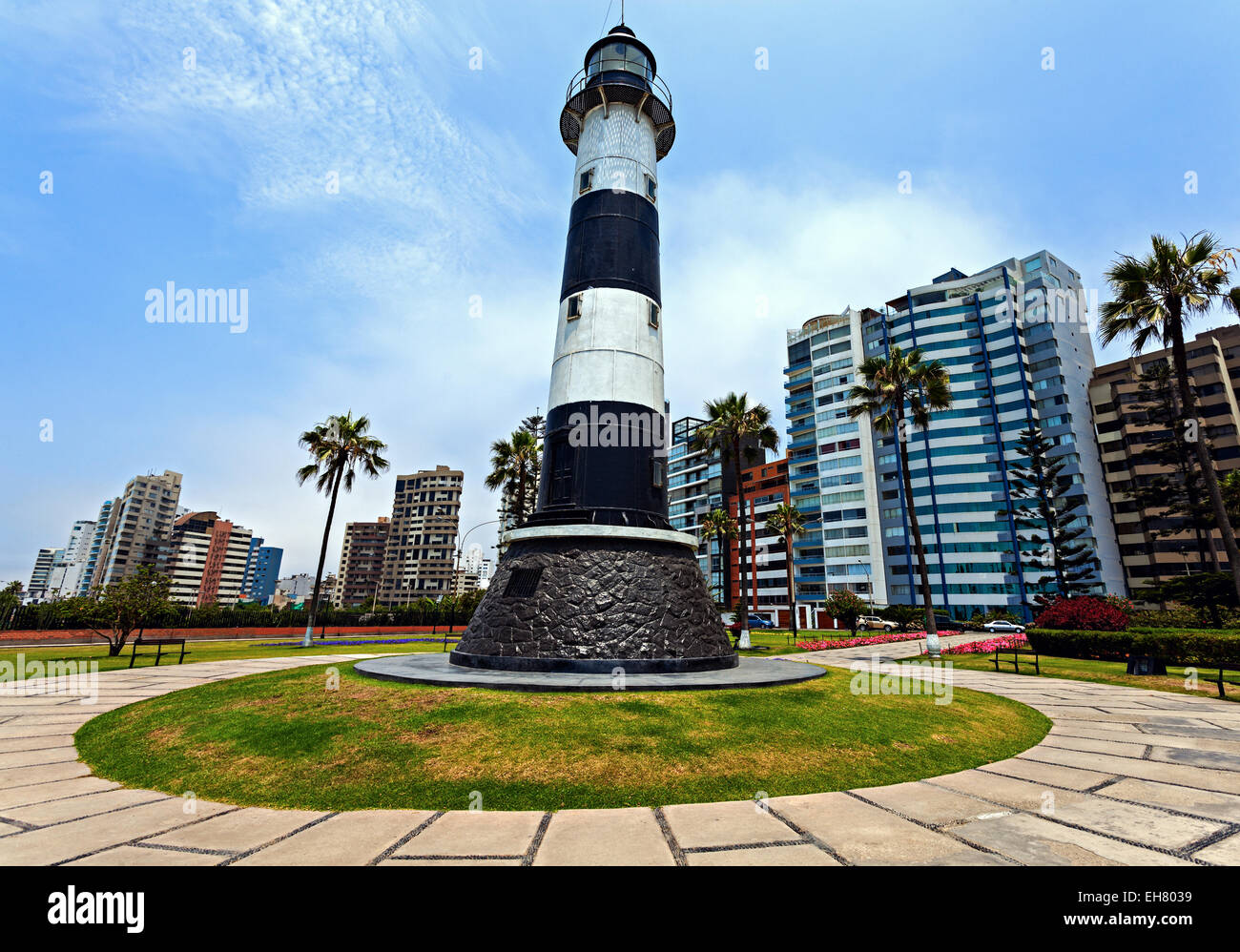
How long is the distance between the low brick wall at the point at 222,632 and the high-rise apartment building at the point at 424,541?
288ft

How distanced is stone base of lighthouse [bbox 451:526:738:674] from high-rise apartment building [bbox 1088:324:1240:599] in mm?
71518

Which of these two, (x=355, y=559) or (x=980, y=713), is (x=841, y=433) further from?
(x=355, y=559)

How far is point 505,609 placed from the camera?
12383 millimetres

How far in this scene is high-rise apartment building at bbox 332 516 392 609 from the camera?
161 metres

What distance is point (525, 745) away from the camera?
22.3 feet

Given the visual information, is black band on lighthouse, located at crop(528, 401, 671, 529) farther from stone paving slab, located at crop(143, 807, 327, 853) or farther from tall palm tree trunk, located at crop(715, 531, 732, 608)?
tall palm tree trunk, located at crop(715, 531, 732, 608)

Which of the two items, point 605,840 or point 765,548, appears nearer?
point 605,840

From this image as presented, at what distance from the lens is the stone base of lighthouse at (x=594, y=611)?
11594 millimetres

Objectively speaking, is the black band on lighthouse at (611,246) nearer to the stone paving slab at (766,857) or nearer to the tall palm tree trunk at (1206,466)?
the stone paving slab at (766,857)

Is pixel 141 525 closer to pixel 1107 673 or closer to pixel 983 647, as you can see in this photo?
pixel 983 647

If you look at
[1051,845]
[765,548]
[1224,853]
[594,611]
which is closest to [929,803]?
[1051,845]

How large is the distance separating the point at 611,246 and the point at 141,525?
19764cm

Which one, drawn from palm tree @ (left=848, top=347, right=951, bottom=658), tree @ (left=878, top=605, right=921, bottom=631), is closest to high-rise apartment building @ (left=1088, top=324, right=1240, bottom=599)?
tree @ (left=878, top=605, right=921, bottom=631)
